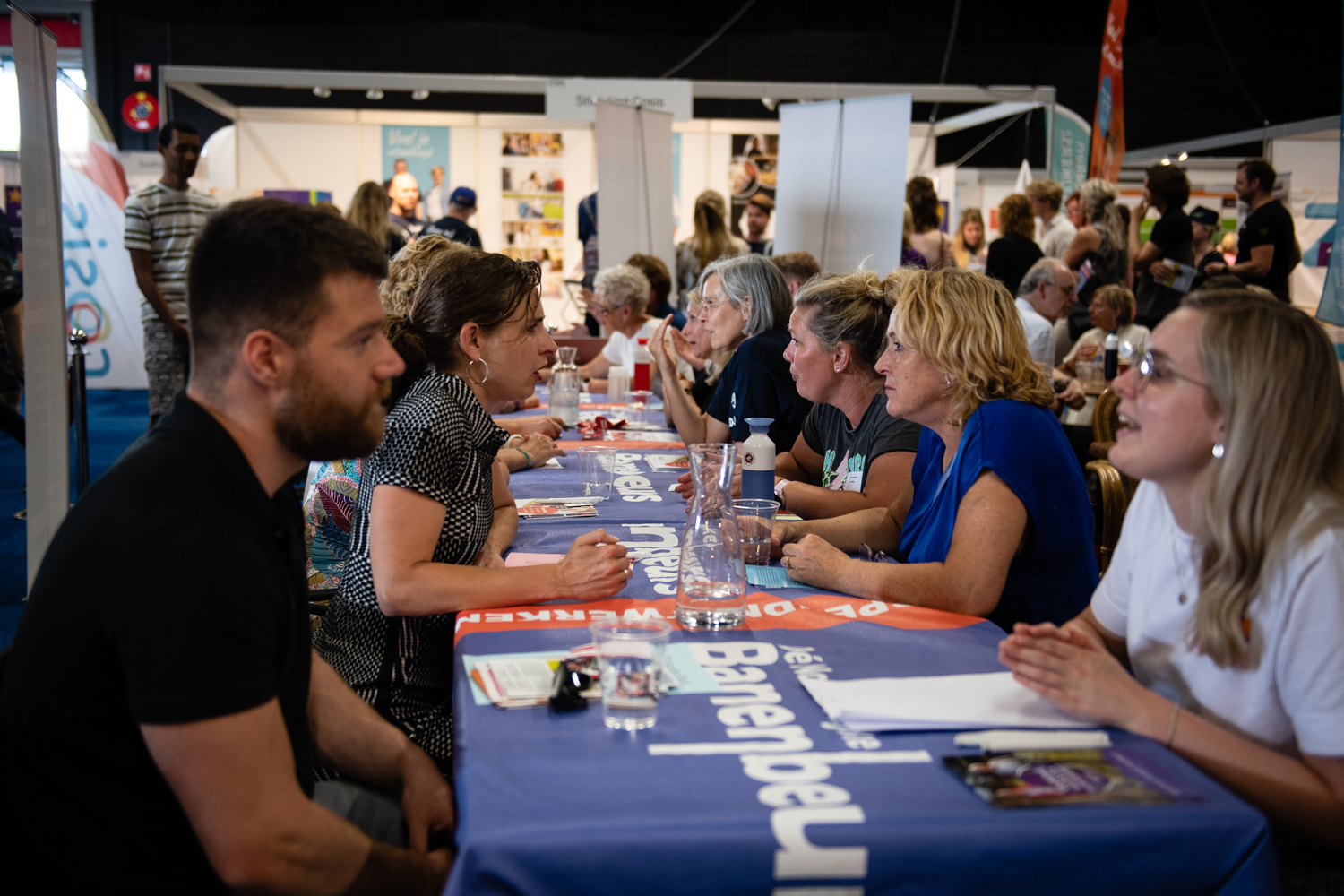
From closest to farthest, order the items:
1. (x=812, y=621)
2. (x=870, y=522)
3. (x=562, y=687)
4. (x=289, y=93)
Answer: (x=562, y=687)
(x=812, y=621)
(x=870, y=522)
(x=289, y=93)

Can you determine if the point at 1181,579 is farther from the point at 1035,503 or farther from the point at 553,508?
the point at 553,508

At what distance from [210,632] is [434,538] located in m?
0.69

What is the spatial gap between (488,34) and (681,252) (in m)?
5.48

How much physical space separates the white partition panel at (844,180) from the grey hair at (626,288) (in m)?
1.30

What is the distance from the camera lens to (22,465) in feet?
20.5

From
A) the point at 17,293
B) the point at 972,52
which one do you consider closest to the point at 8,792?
the point at 17,293

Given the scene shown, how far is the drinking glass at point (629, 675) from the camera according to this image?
43.9 inches

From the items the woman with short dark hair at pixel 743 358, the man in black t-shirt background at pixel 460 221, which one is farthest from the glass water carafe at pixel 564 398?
the man in black t-shirt background at pixel 460 221

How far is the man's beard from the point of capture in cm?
110

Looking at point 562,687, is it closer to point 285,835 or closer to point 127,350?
point 285,835

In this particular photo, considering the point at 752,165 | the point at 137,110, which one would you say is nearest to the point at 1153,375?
the point at 752,165

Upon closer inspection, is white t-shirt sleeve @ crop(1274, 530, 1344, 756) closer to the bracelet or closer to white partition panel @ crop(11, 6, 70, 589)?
the bracelet

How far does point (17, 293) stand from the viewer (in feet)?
13.7

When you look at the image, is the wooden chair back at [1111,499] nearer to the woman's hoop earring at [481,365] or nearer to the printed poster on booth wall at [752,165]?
the woman's hoop earring at [481,365]
